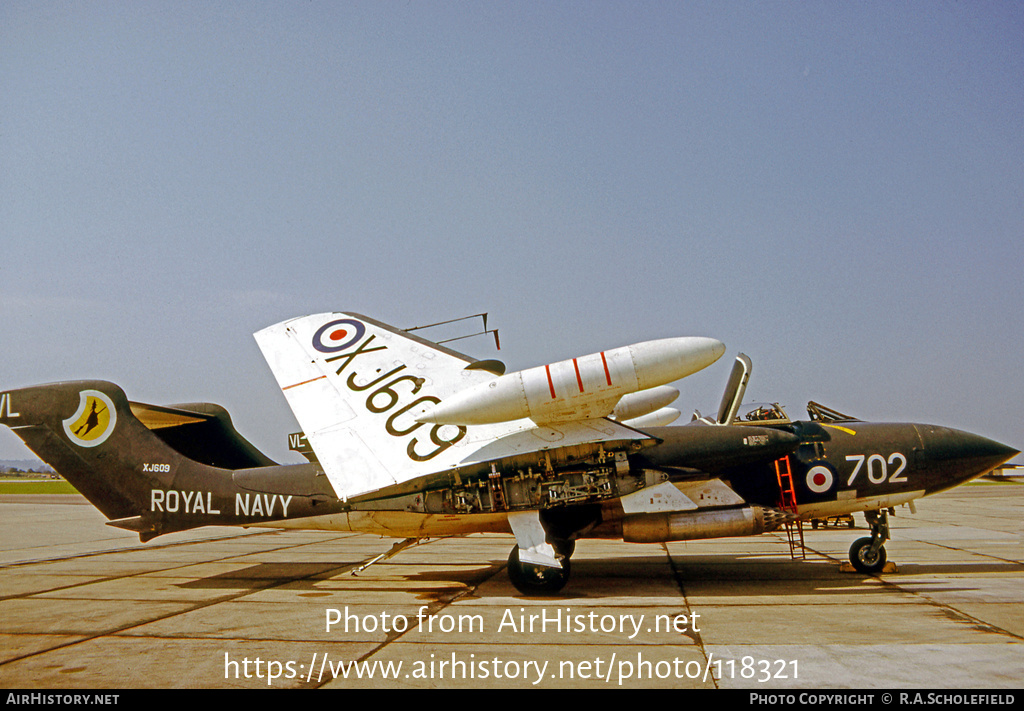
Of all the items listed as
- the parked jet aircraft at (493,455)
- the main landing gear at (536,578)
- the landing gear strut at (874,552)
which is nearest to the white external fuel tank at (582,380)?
the parked jet aircraft at (493,455)

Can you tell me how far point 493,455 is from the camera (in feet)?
33.7

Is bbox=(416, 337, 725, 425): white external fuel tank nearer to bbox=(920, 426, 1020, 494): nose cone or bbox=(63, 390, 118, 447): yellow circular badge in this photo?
bbox=(920, 426, 1020, 494): nose cone

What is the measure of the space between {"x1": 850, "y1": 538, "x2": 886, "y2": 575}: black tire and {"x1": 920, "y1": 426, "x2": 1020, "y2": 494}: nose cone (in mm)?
1392

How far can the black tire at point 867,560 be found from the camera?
11.8 metres

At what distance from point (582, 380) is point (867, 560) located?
655 cm

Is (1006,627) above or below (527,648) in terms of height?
below

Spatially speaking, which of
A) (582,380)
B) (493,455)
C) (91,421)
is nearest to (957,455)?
(582,380)

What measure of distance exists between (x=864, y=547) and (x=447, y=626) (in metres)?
7.75

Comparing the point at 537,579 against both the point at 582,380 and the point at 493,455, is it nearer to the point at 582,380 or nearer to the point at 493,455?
the point at 493,455

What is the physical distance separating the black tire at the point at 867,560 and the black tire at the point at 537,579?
5380 millimetres

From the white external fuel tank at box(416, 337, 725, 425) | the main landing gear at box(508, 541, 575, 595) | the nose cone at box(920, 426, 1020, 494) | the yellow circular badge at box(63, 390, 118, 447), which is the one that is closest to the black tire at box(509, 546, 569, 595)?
the main landing gear at box(508, 541, 575, 595)
